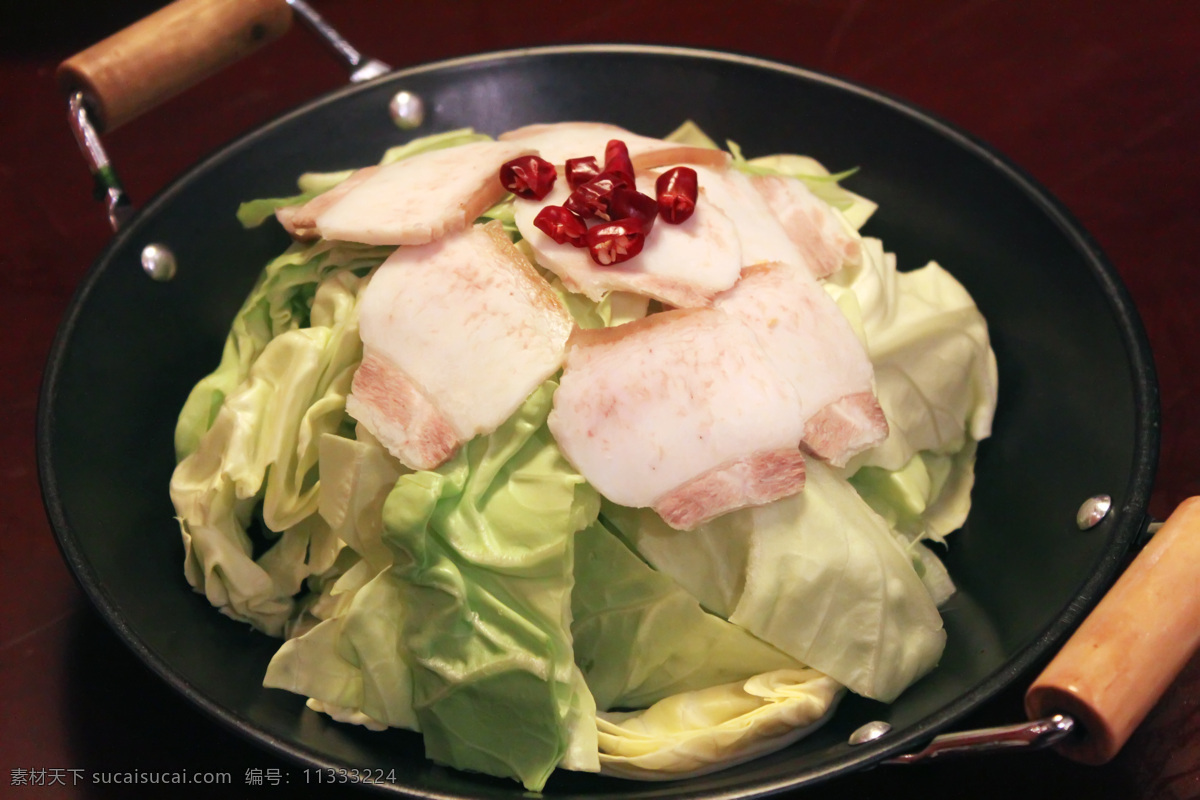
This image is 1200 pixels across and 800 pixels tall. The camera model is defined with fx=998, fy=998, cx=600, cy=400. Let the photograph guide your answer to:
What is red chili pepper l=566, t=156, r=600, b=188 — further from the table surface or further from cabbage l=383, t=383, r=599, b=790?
the table surface

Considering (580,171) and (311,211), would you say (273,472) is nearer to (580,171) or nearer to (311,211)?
(311,211)

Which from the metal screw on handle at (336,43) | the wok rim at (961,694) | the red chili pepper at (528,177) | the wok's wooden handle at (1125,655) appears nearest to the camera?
the wok's wooden handle at (1125,655)

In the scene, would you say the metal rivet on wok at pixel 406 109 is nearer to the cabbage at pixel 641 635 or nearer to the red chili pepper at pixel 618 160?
the red chili pepper at pixel 618 160

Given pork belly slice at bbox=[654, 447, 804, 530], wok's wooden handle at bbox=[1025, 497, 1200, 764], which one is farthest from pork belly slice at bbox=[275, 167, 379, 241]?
wok's wooden handle at bbox=[1025, 497, 1200, 764]

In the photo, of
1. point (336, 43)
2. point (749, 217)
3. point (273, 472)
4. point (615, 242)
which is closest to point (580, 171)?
point (615, 242)

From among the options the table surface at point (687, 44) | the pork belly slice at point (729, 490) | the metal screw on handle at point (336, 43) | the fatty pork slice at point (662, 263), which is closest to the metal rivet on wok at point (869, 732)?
the table surface at point (687, 44)

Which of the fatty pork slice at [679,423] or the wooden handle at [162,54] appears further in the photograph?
the wooden handle at [162,54]
